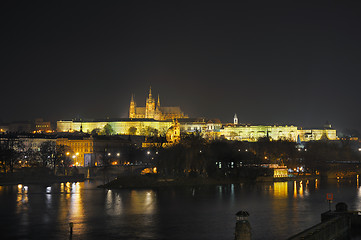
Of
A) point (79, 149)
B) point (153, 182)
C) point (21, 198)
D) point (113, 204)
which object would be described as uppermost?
point (79, 149)

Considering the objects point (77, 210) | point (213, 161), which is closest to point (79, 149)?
point (213, 161)

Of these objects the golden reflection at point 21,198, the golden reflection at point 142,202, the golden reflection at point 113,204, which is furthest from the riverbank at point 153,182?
the golden reflection at point 21,198

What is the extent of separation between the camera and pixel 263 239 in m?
37.6

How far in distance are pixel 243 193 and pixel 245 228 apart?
127 feet

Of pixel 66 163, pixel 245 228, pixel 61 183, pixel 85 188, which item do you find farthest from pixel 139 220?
pixel 66 163

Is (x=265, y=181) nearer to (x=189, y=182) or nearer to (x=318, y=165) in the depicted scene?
(x=189, y=182)

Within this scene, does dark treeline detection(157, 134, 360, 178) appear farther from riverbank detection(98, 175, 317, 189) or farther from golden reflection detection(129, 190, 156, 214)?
golden reflection detection(129, 190, 156, 214)

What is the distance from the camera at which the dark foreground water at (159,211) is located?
4004 centimetres

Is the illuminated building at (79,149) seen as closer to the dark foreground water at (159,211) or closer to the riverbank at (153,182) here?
the riverbank at (153,182)

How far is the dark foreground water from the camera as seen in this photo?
40038mm

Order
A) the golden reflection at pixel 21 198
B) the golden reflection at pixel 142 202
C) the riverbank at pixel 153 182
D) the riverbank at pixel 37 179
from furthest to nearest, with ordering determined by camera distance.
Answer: the riverbank at pixel 37 179
the riverbank at pixel 153 182
the golden reflection at pixel 21 198
the golden reflection at pixel 142 202

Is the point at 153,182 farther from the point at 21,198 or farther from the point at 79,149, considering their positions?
the point at 79,149

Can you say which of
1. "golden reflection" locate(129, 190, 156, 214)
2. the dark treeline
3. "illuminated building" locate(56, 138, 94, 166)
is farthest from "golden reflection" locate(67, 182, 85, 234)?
"illuminated building" locate(56, 138, 94, 166)

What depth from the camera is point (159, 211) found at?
164ft
